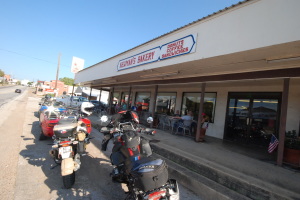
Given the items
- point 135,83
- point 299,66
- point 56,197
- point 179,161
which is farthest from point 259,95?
point 56,197

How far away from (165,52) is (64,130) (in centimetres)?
418

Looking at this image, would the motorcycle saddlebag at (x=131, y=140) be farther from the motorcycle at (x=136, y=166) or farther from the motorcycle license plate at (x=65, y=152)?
the motorcycle license plate at (x=65, y=152)

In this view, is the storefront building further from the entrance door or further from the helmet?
the helmet

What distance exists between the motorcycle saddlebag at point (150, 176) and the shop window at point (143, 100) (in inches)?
439


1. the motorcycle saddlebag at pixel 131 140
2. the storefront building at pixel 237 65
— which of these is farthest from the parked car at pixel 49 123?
the storefront building at pixel 237 65

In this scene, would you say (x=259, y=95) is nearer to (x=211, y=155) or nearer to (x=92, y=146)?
(x=211, y=155)

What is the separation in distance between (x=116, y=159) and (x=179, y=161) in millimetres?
2158

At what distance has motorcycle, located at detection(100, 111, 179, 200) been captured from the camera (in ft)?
6.28

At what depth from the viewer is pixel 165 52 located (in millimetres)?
5984

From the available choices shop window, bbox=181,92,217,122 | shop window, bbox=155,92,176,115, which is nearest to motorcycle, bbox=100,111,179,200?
shop window, bbox=181,92,217,122

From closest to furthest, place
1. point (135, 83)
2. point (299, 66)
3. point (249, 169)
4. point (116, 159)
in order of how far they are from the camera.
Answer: point (116, 159) → point (249, 169) → point (299, 66) → point (135, 83)

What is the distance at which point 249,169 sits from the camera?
3.88 meters

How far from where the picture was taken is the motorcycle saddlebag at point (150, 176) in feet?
6.21

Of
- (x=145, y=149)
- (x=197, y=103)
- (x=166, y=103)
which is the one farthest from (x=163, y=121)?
(x=145, y=149)
